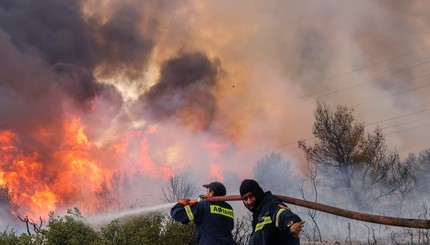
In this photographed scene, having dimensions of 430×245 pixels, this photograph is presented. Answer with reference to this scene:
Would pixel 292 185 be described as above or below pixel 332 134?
below

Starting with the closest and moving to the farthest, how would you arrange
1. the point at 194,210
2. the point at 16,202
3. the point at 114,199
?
Result: 1. the point at 194,210
2. the point at 16,202
3. the point at 114,199

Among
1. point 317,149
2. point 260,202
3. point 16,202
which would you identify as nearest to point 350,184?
point 317,149

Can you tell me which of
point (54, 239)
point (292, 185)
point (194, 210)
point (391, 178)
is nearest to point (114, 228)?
point (54, 239)

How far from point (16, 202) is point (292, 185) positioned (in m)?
29.3

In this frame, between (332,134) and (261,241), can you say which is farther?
(332,134)

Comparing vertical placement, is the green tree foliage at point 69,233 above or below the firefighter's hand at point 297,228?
above

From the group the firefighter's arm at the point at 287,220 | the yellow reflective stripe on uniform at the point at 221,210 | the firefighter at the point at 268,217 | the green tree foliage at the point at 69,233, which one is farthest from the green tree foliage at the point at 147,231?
the firefighter's arm at the point at 287,220

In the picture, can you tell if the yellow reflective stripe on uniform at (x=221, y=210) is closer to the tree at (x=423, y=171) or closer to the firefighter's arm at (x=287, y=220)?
the firefighter's arm at (x=287, y=220)

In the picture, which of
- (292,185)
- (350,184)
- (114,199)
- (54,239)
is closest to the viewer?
(54,239)

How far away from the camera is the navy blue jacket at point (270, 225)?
3525mm

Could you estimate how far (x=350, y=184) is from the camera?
94.5 feet

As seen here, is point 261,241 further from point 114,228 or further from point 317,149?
point 317,149

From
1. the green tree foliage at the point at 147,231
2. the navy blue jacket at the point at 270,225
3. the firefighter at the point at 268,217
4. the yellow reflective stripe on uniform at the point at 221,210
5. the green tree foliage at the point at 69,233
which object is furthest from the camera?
the green tree foliage at the point at 147,231

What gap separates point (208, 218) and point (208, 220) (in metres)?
0.03
